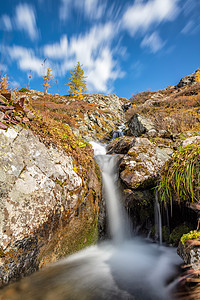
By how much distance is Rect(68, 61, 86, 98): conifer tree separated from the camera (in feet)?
117

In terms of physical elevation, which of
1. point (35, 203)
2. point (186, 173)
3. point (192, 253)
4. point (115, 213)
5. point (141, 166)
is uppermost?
point (141, 166)

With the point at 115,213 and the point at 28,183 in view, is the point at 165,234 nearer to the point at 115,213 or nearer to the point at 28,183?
the point at 115,213

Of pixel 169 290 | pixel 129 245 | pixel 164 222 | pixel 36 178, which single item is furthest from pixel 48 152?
pixel 164 222

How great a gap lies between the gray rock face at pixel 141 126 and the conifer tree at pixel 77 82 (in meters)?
27.1

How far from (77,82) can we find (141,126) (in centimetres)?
3066

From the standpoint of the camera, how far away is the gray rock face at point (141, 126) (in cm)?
1056

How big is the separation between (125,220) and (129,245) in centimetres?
68

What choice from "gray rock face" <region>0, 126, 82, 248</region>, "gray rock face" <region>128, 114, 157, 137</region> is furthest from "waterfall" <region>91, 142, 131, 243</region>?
"gray rock face" <region>128, 114, 157, 137</region>

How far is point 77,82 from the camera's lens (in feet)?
118

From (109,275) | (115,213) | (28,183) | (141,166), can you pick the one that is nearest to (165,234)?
(115,213)

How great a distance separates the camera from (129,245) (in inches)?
163

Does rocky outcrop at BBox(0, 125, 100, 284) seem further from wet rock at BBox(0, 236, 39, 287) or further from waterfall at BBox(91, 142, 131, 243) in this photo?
waterfall at BBox(91, 142, 131, 243)

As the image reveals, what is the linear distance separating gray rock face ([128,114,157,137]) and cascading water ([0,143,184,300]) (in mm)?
7756

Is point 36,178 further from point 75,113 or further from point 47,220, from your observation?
point 75,113
